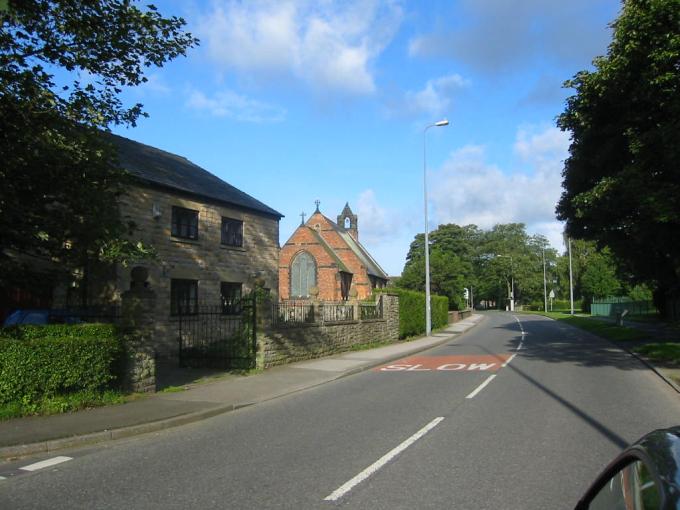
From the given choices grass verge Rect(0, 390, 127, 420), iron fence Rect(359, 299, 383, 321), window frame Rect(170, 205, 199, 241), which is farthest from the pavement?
iron fence Rect(359, 299, 383, 321)

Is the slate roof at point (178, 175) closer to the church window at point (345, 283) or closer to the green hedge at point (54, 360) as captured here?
the green hedge at point (54, 360)

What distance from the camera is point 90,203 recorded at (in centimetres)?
1026

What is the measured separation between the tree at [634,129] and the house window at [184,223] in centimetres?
1372

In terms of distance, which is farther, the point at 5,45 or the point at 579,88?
the point at 579,88

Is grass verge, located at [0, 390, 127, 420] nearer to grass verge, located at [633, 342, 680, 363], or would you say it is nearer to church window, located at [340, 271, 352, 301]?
grass verge, located at [633, 342, 680, 363]

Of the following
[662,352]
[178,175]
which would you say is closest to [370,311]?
[178,175]

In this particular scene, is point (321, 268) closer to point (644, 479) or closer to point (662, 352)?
point (662, 352)

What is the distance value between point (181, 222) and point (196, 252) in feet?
4.23

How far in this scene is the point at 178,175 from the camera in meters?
23.1

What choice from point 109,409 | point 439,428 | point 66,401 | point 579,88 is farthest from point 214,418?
point 579,88

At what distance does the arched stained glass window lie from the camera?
5191 cm

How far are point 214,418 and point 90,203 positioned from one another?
14.7 feet

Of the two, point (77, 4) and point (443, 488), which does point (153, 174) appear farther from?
point (443, 488)

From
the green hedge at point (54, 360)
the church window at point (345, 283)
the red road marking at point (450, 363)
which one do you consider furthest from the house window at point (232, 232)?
the church window at point (345, 283)
